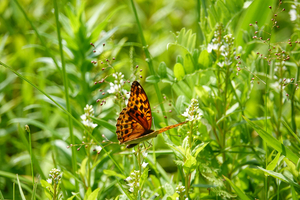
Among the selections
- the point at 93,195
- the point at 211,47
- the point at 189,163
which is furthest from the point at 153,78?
the point at 93,195

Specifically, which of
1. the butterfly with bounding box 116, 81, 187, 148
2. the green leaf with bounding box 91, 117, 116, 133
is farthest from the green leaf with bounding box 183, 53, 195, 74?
the green leaf with bounding box 91, 117, 116, 133

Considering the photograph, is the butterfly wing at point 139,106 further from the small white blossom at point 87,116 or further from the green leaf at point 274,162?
the green leaf at point 274,162

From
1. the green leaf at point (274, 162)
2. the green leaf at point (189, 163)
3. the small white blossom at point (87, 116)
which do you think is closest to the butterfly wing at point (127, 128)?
the small white blossom at point (87, 116)

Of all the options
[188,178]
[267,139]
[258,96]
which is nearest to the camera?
[267,139]

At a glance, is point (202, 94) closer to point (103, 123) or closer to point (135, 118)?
point (135, 118)

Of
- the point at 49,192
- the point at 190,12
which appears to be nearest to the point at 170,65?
the point at 190,12

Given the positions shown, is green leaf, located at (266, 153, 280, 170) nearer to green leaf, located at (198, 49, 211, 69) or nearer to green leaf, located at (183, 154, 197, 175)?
green leaf, located at (183, 154, 197, 175)

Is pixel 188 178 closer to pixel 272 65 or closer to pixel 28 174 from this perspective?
pixel 272 65
